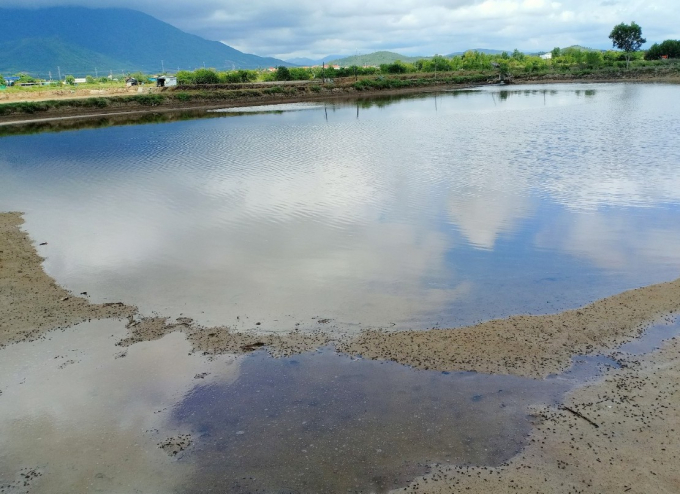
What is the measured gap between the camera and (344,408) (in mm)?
7832

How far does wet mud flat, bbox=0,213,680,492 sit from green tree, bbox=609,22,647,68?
139032 millimetres

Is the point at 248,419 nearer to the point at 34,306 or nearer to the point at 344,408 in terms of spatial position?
the point at 344,408

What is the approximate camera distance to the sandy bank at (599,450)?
6066 millimetres

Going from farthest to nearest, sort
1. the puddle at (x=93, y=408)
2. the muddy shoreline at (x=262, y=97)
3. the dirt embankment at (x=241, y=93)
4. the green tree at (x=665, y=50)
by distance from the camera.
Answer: the green tree at (x=665, y=50) < the dirt embankment at (x=241, y=93) < the muddy shoreline at (x=262, y=97) < the puddle at (x=93, y=408)

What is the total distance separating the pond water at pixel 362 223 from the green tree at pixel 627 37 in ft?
363

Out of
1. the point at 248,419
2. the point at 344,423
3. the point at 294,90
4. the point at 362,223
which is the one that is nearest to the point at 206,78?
the point at 294,90

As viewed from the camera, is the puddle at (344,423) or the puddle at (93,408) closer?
the puddle at (344,423)

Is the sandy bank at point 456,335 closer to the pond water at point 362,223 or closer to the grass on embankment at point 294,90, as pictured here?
the pond water at point 362,223

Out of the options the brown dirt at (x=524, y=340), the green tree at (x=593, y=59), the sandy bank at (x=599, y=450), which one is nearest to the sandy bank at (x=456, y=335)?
the brown dirt at (x=524, y=340)

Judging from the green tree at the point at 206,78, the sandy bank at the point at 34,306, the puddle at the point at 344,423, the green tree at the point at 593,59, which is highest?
the green tree at the point at 593,59

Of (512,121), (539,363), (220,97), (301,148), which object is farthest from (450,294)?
(220,97)

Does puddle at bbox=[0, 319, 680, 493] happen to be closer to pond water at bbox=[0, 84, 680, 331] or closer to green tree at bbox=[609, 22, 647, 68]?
pond water at bbox=[0, 84, 680, 331]

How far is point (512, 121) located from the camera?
4266 centimetres

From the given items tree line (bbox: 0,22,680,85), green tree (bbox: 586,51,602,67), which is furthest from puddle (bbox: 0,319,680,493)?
green tree (bbox: 586,51,602,67)
